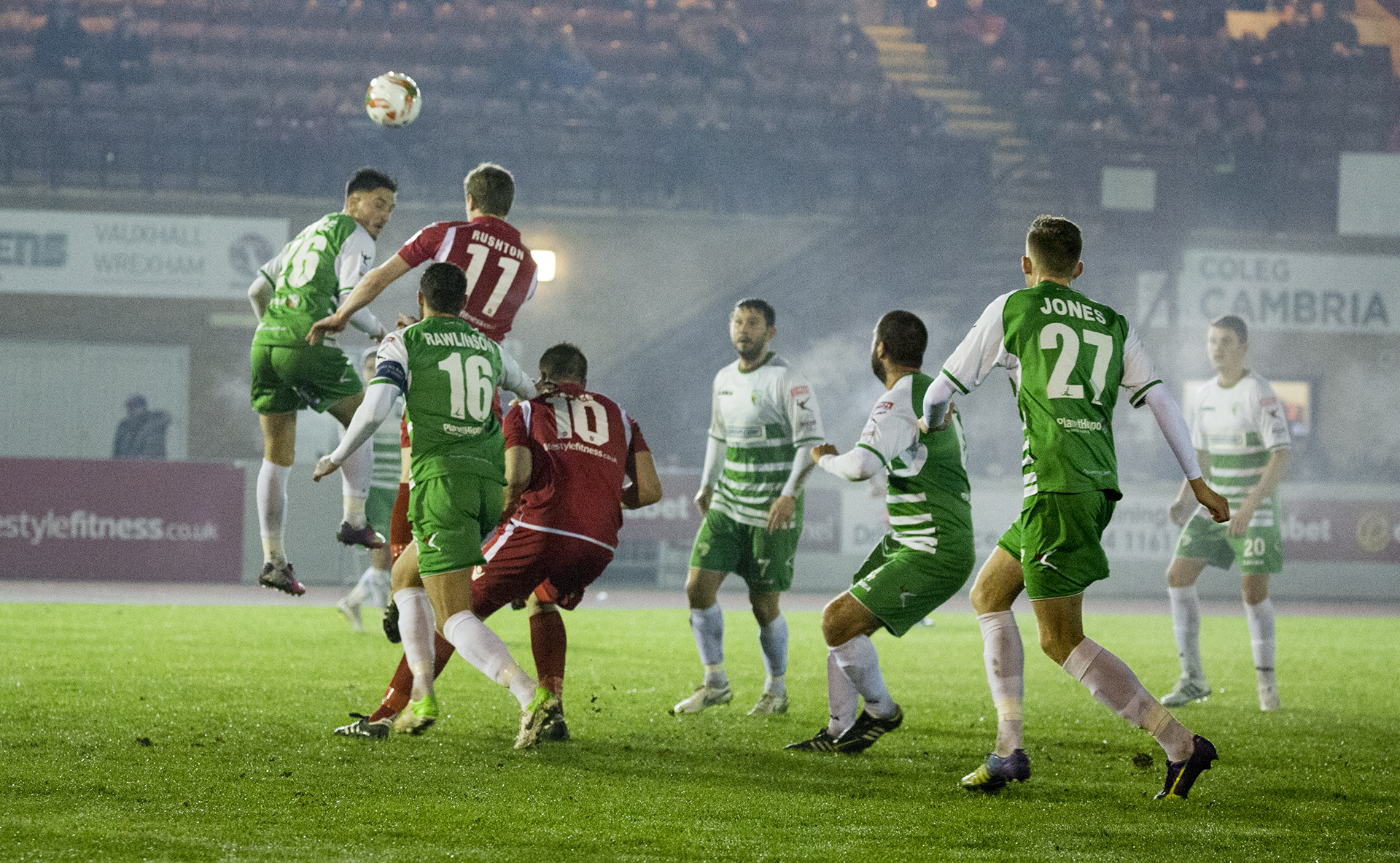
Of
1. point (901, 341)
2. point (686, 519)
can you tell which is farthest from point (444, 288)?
point (686, 519)

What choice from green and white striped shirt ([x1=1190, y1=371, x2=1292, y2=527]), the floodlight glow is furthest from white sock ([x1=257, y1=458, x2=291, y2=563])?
the floodlight glow

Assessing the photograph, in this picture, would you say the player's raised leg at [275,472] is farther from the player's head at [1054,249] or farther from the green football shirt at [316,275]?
the player's head at [1054,249]

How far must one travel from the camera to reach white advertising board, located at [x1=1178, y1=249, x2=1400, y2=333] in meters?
21.9

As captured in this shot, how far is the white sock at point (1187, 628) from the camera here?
7.70 meters

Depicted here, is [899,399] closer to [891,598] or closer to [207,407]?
[891,598]

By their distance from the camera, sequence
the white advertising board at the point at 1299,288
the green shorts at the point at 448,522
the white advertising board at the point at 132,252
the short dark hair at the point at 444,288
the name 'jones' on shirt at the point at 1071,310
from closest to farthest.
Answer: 1. the name 'jones' on shirt at the point at 1071,310
2. the green shorts at the point at 448,522
3. the short dark hair at the point at 444,288
4. the white advertising board at the point at 132,252
5. the white advertising board at the point at 1299,288

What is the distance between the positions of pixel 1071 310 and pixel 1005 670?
4.30 feet

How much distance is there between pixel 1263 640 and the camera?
7.83 meters

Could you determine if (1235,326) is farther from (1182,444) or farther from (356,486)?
(356,486)

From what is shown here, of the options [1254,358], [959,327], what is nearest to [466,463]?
[959,327]

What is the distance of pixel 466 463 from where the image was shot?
529cm

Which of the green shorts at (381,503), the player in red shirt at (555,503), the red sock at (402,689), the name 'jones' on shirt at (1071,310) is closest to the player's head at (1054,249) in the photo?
the name 'jones' on shirt at (1071,310)

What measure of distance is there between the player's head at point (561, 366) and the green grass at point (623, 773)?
1.53 metres

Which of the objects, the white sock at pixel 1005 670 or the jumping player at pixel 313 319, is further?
the jumping player at pixel 313 319
